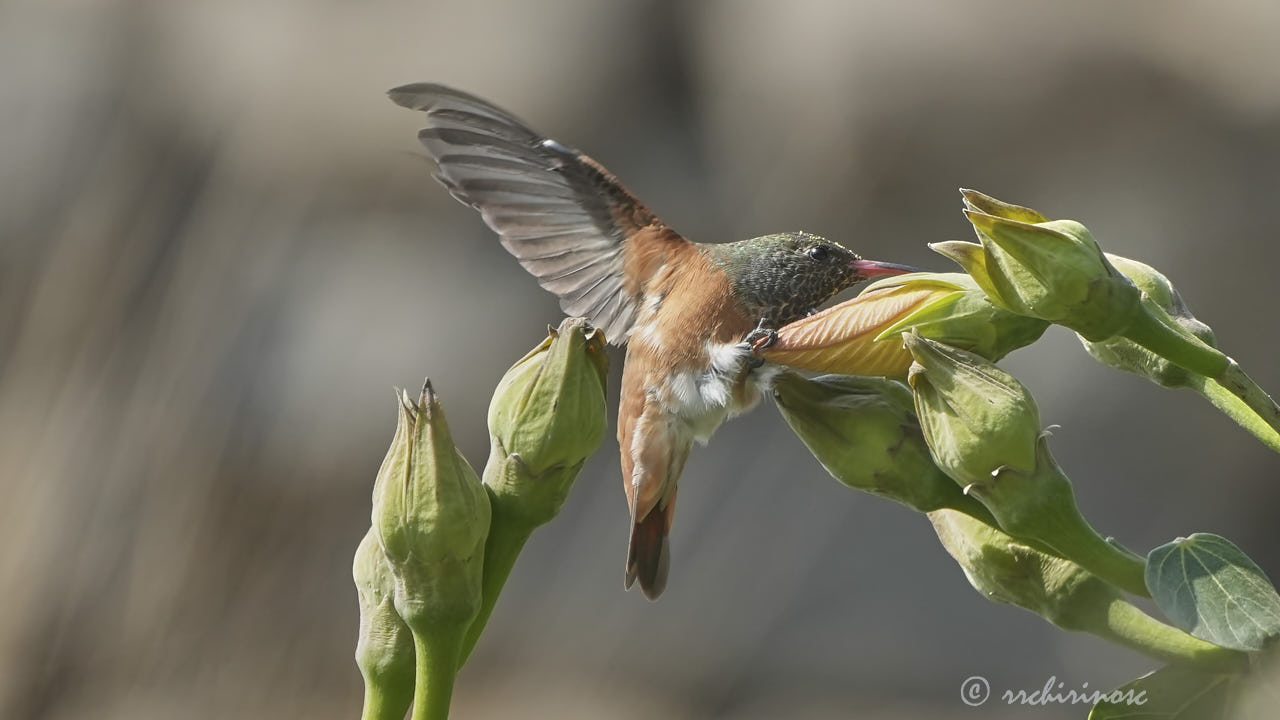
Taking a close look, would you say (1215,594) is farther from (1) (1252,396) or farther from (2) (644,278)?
(2) (644,278)

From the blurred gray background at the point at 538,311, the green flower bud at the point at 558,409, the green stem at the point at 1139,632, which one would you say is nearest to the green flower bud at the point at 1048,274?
the green stem at the point at 1139,632

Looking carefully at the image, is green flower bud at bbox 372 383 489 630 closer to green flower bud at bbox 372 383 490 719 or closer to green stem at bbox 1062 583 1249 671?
green flower bud at bbox 372 383 490 719

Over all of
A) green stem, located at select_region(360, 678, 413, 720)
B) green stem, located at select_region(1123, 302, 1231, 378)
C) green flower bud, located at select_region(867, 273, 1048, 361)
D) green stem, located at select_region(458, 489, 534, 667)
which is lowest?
green stem, located at select_region(360, 678, 413, 720)

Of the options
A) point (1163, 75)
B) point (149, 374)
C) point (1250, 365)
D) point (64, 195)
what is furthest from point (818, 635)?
point (64, 195)

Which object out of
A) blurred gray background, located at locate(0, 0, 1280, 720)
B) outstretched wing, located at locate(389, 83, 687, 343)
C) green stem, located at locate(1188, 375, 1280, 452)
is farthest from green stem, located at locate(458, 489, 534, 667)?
blurred gray background, located at locate(0, 0, 1280, 720)

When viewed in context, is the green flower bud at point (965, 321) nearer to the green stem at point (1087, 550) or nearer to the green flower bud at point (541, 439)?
the green stem at point (1087, 550)
